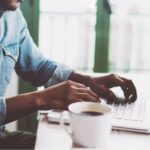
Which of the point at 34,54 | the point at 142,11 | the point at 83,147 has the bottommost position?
the point at 83,147

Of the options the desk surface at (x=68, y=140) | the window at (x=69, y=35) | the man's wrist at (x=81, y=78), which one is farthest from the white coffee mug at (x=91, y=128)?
the window at (x=69, y=35)

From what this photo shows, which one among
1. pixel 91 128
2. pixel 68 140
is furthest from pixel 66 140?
pixel 91 128

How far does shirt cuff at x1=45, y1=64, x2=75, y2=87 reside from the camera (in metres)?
1.36

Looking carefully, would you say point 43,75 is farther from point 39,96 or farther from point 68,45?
point 68,45

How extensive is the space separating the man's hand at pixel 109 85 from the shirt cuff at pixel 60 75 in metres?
0.04

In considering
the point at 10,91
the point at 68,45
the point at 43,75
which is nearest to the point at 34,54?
the point at 43,75

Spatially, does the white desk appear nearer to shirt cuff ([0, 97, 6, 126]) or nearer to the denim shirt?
shirt cuff ([0, 97, 6, 126])

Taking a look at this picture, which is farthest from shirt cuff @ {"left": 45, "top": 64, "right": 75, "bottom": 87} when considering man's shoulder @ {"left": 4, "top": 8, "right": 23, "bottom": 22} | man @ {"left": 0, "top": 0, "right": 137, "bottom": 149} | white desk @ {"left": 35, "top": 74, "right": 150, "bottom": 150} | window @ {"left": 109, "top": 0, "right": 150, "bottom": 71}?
window @ {"left": 109, "top": 0, "right": 150, "bottom": 71}

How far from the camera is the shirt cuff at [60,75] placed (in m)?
1.36

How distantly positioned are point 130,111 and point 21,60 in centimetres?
62

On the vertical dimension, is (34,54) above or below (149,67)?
above

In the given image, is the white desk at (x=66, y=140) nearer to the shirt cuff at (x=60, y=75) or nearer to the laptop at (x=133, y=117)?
the laptop at (x=133, y=117)

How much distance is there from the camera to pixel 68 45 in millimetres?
2660

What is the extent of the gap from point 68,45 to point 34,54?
1178 millimetres
